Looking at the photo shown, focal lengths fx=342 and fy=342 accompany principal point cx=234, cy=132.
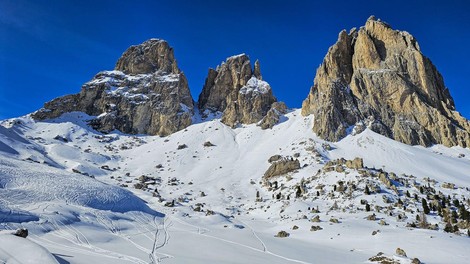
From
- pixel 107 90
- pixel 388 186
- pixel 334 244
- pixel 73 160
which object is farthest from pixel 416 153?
pixel 107 90

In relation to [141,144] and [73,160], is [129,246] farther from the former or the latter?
[141,144]

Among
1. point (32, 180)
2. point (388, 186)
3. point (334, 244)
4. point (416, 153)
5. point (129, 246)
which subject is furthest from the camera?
point (416, 153)

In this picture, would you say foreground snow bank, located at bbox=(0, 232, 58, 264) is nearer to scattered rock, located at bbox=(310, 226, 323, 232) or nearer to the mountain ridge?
scattered rock, located at bbox=(310, 226, 323, 232)

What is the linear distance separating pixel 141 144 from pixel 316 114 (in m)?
67.2

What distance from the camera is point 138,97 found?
6078 inches

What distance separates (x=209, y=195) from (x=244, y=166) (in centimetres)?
2372

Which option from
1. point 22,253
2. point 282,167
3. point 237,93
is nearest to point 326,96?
point 282,167

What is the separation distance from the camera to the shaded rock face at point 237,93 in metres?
141

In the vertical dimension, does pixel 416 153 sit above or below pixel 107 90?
below

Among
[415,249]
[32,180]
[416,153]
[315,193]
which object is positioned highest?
[416,153]

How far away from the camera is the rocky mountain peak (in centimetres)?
16675

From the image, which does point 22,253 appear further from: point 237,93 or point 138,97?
point 138,97

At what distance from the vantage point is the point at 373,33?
126312mm

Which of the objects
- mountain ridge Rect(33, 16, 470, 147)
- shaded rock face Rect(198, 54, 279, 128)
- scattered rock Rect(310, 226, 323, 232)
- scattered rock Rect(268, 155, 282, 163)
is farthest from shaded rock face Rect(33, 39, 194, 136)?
scattered rock Rect(310, 226, 323, 232)
